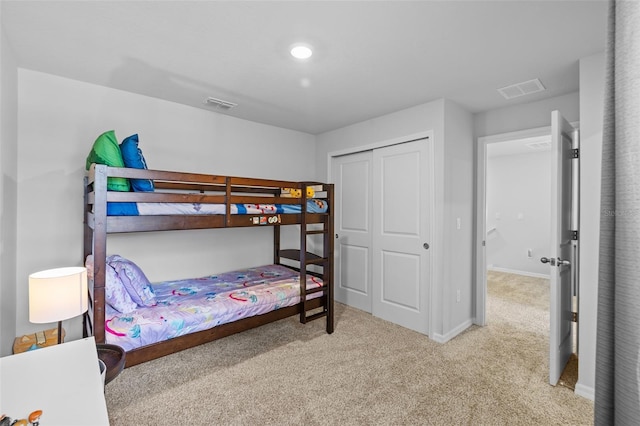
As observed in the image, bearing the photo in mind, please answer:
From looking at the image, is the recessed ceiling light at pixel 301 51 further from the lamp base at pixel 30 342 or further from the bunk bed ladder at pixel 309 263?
the lamp base at pixel 30 342

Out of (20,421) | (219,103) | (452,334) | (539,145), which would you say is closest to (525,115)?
(452,334)

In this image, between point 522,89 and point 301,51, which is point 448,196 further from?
point 301,51

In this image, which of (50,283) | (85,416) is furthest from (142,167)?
(85,416)

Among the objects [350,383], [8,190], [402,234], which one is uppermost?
[8,190]

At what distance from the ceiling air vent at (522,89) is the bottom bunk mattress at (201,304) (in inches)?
99.4

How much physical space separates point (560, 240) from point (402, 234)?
1417mm

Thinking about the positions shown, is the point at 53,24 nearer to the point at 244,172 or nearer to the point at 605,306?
the point at 244,172

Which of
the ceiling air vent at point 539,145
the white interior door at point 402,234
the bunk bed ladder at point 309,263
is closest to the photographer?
the bunk bed ladder at point 309,263

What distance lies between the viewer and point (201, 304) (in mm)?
2379

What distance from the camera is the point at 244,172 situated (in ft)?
12.3

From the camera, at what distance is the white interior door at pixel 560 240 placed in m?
2.19

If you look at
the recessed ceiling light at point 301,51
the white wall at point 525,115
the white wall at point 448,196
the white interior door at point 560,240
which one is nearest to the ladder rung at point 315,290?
the white wall at point 448,196

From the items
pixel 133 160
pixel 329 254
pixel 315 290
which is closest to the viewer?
pixel 133 160

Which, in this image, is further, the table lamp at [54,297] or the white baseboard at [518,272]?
the white baseboard at [518,272]
